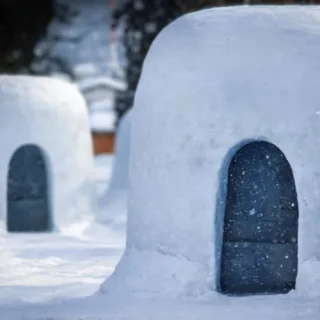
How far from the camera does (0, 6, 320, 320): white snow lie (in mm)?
6945

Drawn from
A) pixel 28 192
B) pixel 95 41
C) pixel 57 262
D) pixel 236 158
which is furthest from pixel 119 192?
pixel 95 41

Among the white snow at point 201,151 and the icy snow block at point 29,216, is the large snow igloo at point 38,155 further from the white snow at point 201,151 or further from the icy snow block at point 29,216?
the white snow at point 201,151

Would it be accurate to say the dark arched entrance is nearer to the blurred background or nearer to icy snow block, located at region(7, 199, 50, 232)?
icy snow block, located at region(7, 199, 50, 232)

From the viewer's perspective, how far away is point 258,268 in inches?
287

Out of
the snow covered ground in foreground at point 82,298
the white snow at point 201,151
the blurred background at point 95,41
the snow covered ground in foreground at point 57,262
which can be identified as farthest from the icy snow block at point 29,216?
the blurred background at point 95,41

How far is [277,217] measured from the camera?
23.7ft

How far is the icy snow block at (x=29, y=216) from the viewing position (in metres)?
12.4

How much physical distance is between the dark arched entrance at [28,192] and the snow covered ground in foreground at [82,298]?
908mm

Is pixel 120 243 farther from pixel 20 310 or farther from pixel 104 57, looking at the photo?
Answer: pixel 104 57

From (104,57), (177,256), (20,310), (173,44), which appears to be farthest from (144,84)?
(104,57)

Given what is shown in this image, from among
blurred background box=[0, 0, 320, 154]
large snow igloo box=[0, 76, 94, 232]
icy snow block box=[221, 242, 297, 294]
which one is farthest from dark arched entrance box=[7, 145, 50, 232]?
blurred background box=[0, 0, 320, 154]

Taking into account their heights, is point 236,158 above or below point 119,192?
above

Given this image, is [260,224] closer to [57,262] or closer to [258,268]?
[258,268]

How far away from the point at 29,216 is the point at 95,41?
111ft
